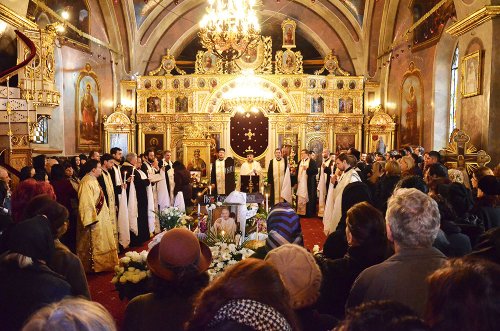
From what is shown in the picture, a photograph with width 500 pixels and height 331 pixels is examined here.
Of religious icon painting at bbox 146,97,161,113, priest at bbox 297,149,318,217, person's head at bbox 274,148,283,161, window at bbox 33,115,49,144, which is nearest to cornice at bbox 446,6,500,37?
priest at bbox 297,149,318,217

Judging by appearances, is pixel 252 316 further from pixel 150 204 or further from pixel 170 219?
pixel 150 204

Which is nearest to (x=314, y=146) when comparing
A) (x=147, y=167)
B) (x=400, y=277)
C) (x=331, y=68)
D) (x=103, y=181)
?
(x=331, y=68)

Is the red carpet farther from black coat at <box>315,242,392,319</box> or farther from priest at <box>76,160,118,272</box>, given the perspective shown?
black coat at <box>315,242,392,319</box>

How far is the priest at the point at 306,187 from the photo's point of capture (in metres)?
14.8

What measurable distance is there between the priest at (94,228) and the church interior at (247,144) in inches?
1.1

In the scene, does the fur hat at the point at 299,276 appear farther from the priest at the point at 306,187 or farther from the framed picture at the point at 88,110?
the framed picture at the point at 88,110

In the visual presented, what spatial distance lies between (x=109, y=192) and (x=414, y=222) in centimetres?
699

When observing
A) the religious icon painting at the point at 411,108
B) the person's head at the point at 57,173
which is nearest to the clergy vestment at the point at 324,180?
the religious icon painting at the point at 411,108

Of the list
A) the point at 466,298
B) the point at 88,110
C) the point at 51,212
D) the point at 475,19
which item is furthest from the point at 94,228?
the point at 88,110

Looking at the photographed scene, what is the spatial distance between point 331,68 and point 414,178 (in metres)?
17.9

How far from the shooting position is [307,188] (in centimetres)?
1489

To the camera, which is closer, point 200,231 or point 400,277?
point 400,277

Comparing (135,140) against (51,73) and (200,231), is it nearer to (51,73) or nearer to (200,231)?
(51,73)

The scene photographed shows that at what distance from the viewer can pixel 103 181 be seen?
342 inches
